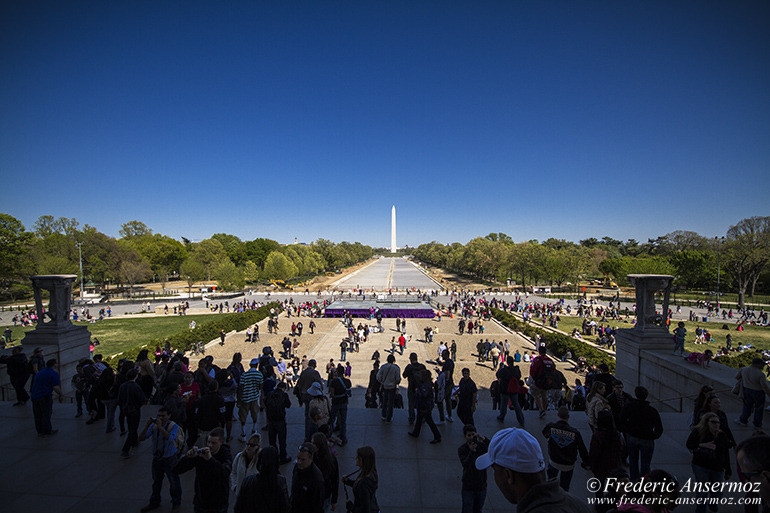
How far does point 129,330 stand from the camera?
29594 mm

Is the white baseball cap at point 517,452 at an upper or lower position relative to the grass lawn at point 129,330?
upper

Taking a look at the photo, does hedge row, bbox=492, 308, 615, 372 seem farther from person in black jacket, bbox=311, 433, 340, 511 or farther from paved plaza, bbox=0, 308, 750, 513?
person in black jacket, bbox=311, 433, 340, 511

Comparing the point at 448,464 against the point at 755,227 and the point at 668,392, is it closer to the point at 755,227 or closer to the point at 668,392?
the point at 668,392

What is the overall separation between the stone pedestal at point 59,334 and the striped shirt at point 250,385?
20.1 feet

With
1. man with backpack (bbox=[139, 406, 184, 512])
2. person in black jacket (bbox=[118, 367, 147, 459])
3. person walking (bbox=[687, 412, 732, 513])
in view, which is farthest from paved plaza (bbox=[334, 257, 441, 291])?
person walking (bbox=[687, 412, 732, 513])

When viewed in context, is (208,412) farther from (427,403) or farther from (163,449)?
(427,403)

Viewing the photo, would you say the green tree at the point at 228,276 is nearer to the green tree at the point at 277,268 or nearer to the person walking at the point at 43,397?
the green tree at the point at 277,268

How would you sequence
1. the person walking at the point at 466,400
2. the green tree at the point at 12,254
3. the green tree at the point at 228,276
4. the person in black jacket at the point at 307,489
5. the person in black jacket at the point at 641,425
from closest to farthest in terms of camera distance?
the person in black jacket at the point at 307,489 < the person in black jacket at the point at 641,425 < the person walking at the point at 466,400 < the green tree at the point at 12,254 < the green tree at the point at 228,276

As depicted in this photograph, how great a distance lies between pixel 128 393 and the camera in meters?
5.80

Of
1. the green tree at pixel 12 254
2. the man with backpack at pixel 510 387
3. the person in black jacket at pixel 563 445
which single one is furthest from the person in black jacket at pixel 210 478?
the green tree at pixel 12 254

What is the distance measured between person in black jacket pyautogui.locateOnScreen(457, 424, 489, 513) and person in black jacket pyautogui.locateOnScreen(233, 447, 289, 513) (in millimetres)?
1972

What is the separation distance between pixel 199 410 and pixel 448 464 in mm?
3938

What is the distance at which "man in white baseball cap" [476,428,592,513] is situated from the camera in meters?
1.84

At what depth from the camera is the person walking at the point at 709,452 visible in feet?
13.7
